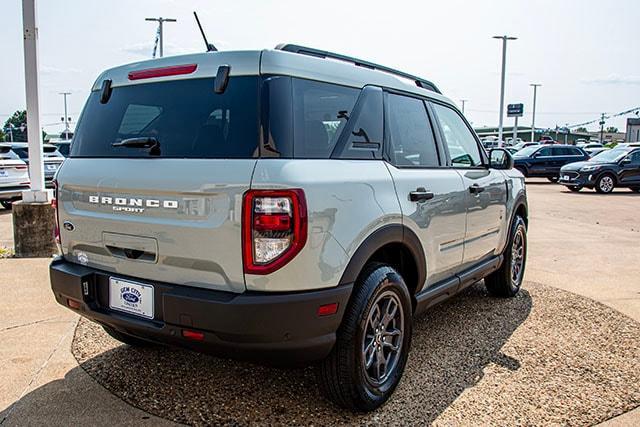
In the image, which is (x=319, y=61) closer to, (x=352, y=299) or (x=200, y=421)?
(x=352, y=299)

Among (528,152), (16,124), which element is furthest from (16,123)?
(528,152)

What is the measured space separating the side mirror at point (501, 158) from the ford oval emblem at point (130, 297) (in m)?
3.39

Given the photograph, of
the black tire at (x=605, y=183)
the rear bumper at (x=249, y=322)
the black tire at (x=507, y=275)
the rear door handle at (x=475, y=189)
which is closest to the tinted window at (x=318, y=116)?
the rear bumper at (x=249, y=322)

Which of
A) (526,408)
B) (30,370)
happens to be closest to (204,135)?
(30,370)

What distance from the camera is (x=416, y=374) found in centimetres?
352

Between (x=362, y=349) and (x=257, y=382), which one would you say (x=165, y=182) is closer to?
(x=362, y=349)

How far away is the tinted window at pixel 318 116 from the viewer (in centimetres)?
266

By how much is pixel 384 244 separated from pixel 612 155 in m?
17.8

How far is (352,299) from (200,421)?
1.04 metres

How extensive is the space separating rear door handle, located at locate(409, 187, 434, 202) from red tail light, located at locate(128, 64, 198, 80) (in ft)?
4.71

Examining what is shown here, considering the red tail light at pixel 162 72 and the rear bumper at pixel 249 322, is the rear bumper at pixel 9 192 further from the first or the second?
the rear bumper at pixel 249 322

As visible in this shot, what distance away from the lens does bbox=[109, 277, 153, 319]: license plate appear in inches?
108

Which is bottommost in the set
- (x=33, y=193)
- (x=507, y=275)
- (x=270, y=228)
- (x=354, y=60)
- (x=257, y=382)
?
(x=257, y=382)

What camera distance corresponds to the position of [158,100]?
295 cm
